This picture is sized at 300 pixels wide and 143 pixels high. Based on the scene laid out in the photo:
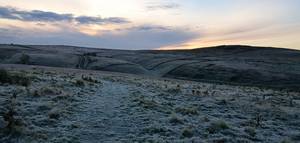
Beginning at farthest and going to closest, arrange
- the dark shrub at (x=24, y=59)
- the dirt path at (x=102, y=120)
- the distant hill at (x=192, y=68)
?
the dark shrub at (x=24, y=59), the distant hill at (x=192, y=68), the dirt path at (x=102, y=120)

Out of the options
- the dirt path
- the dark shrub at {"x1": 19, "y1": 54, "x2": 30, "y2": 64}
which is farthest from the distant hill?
the dirt path

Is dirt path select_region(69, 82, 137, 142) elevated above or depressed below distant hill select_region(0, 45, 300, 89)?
above

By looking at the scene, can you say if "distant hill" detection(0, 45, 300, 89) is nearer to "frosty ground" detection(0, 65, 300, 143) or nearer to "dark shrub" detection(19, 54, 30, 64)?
"dark shrub" detection(19, 54, 30, 64)

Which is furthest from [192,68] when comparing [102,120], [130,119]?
[102,120]

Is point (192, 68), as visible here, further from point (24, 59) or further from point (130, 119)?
point (130, 119)

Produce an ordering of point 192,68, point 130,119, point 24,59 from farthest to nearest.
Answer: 1. point 24,59
2. point 192,68
3. point 130,119

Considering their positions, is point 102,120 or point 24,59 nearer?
point 102,120

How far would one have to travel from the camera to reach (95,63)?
94.8m

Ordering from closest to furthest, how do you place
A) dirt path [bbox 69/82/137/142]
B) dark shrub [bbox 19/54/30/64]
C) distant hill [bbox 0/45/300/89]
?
1. dirt path [bbox 69/82/137/142]
2. distant hill [bbox 0/45/300/89]
3. dark shrub [bbox 19/54/30/64]

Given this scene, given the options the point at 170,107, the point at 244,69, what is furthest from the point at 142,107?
the point at 244,69

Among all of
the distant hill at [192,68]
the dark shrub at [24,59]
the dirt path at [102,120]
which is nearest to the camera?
the dirt path at [102,120]

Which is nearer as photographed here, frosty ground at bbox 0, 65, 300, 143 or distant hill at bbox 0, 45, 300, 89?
frosty ground at bbox 0, 65, 300, 143

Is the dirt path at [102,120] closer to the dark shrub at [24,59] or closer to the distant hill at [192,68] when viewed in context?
the distant hill at [192,68]

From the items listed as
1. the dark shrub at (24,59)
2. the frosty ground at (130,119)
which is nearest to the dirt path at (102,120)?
the frosty ground at (130,119)
